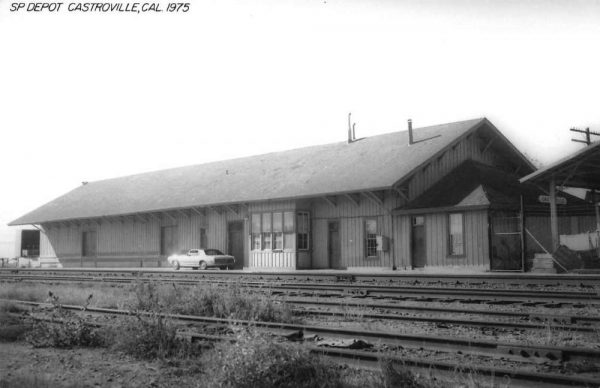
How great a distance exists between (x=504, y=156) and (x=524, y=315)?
73.1 feet

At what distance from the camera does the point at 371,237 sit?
2552 centimetres

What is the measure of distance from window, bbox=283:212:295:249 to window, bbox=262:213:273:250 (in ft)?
3.26

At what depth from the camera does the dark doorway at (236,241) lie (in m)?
30.6

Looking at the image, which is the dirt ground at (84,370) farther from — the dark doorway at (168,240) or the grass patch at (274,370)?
the dark doorway at (168,240)

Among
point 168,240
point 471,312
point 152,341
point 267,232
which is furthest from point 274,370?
point 168,240

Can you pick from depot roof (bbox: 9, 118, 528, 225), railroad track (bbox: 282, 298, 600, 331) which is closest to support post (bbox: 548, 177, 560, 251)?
depot roof (bbox: 9, 118, 528, 225)

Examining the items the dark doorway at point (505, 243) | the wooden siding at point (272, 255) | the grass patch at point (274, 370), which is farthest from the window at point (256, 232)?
the grass patch at point (274, 370)

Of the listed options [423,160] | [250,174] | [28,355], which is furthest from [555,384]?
[250,174]

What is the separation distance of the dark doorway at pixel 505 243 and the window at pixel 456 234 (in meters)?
1.21

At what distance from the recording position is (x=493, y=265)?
2184 cm

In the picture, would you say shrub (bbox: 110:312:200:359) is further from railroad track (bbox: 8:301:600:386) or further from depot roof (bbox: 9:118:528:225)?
depot roof (bbox: 9:118:528:225)

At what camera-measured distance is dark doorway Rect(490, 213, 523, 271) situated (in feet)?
72.9

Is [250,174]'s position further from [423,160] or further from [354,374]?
[354,374]

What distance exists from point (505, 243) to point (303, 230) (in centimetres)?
969
